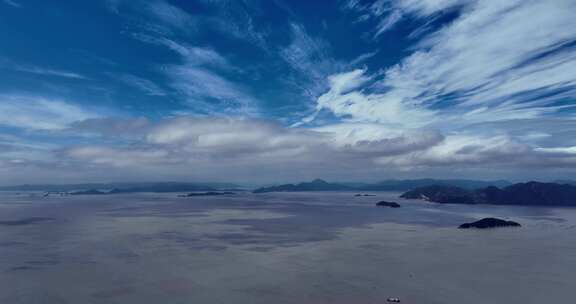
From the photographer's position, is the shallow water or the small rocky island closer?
the shallow water

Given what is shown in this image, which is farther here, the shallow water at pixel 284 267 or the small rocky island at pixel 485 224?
the small rocky island at pixel 485 224

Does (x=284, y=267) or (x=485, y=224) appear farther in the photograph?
(x=485, y=224)

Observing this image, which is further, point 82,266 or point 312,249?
point 312,249

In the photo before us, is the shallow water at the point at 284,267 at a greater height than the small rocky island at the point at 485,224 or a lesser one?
lesser

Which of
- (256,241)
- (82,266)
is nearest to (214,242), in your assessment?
(256,241)

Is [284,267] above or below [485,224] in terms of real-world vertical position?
below

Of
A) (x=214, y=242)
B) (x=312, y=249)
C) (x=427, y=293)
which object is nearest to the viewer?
(x=427, y=293)

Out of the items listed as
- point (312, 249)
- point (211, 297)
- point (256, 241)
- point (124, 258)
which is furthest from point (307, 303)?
point (256, 241)

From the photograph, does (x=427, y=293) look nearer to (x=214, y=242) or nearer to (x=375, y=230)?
(x=214, y=242)

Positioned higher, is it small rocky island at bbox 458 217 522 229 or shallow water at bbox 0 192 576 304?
small rocky island at bbox 458 217 522 229

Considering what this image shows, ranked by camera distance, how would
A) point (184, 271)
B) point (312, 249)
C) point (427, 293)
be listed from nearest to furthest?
1. point (427, 293)
2. point (184, 271)
3. point (312, 249)
